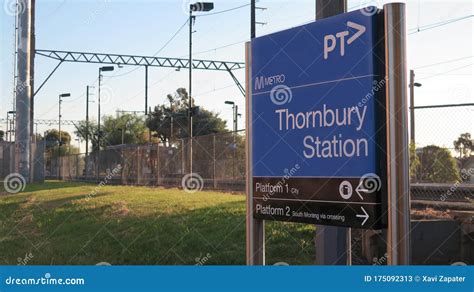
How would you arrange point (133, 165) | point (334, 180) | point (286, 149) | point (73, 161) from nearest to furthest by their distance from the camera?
point (334, 180) → point (286, 149) → point (133, 165) → point (73, 161)

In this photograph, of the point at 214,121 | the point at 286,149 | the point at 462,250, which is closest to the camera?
the point at 286,149

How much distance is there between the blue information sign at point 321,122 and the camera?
16.0 feet

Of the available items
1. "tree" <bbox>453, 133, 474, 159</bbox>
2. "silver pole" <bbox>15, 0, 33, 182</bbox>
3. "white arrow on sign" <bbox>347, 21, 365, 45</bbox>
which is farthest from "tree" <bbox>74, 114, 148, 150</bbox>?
"white arrow on sign" <bbox>347, 21, 365, 45</bbox>

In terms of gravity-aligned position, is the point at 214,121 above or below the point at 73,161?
above

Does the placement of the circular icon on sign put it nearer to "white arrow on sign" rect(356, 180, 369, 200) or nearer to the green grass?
"white arrow on sign" rect(356, 180, 369, 200)

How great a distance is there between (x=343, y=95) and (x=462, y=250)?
502 centimetres

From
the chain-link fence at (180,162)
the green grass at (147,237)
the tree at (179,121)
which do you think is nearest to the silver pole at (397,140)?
the green grass at (147,237)

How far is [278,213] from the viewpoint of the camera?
223 inches

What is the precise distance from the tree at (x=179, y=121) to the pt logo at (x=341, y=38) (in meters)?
66.1

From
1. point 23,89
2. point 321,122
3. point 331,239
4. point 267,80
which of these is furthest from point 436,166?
point 23,89

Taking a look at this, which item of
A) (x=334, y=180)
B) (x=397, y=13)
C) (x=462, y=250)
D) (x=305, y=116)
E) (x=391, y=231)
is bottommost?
(x=462, y=250)
